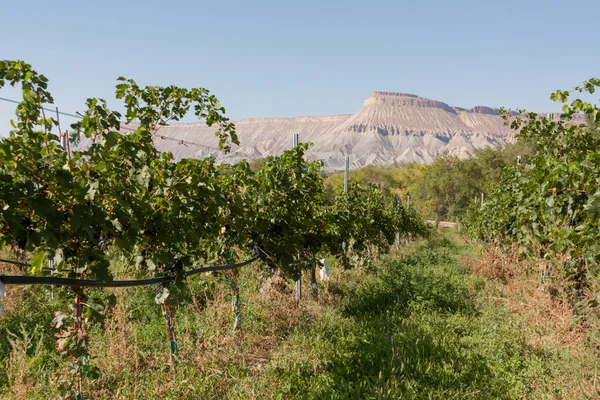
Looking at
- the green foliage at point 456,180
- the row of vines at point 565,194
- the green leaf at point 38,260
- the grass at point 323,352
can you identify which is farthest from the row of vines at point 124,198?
the green foliage at point 456,180

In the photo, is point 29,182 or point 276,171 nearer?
point 29,182

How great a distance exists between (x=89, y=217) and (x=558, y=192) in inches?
169

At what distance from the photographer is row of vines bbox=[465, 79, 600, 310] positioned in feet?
11.4

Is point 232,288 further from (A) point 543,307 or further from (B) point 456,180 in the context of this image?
(B) point 456,180

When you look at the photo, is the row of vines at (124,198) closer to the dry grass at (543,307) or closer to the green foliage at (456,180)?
the dry grass at (543,307)

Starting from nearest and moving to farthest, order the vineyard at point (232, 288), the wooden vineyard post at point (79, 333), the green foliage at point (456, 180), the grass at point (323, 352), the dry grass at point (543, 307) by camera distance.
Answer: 1. the vineyard at point (232, 288)
2. the wooden vineyard post at point (79, 333)
3. the grass at point (323, 352)
4. the dry grass at point (543, 307)
5. the green foliage at point (456, 180)

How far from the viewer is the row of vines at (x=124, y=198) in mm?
2396

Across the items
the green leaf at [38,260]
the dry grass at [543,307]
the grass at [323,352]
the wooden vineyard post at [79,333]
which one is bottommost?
the grass at [323,352]

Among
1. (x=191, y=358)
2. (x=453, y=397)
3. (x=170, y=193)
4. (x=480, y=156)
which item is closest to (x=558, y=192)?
(x=453, y=397)

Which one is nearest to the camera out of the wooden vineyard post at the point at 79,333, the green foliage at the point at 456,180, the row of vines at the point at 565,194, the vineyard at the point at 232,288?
the vineyard at the point at 232,288

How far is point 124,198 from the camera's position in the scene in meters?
2.73

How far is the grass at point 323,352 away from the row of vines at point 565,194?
2.92ft

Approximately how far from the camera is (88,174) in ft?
9.07

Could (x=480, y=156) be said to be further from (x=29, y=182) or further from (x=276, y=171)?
(x=29, y=182)
